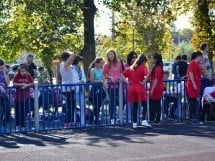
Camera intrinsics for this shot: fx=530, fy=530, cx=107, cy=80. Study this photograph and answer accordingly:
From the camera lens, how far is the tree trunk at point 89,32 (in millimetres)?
20938

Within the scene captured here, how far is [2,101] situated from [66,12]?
8519 millimetres

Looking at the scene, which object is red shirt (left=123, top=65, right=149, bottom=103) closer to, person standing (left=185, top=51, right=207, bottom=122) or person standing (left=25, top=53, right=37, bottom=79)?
person standing (left=185, top=51, right=207, bottom=122)

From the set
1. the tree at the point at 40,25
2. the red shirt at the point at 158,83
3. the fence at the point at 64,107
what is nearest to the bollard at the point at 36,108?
the fence at the point at 64,107

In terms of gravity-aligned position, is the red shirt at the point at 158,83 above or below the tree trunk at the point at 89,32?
below

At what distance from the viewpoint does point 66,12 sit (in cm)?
2005

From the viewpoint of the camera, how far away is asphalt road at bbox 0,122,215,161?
921 centimetres

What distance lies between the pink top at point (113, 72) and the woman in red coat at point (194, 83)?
1.77m

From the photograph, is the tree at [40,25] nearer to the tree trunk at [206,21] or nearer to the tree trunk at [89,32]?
the tree trunk at [89,32]

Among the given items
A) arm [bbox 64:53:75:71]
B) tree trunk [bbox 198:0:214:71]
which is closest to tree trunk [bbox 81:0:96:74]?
tree trunk [bbox 198:0:214:71]

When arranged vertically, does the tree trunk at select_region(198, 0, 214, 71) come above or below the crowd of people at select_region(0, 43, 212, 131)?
above

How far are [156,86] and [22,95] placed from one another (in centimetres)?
330

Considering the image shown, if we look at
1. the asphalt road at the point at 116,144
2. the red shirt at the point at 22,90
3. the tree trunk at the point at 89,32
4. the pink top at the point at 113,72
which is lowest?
the asphalt road at the point at 116,144

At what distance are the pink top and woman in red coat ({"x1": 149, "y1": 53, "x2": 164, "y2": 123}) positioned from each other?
839 millimetres

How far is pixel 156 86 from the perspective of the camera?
517 inches
